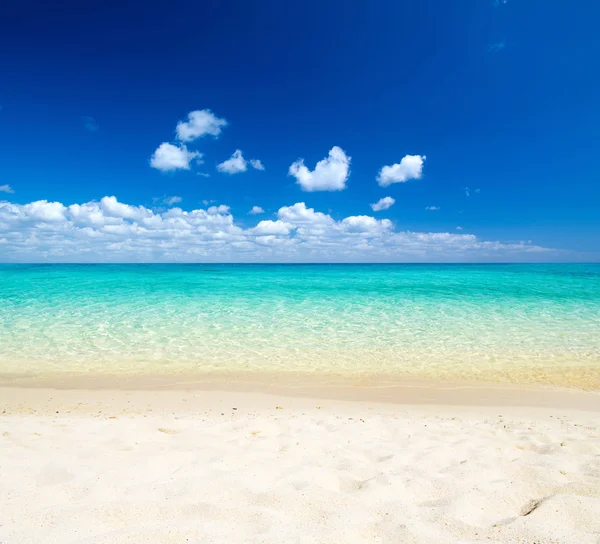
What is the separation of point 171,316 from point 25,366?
270 inches

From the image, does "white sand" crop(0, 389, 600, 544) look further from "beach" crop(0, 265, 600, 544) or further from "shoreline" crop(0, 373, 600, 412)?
Result: "shoreline" crop(0, 373, 600, 412)

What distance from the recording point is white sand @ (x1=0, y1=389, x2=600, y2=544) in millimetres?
2924

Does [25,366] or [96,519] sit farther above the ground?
[96,519]

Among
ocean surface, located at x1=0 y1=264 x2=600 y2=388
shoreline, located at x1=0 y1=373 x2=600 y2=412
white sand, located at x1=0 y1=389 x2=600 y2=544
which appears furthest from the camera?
ocean surface, located at x1=0 y1=264 x2=600 y2=388

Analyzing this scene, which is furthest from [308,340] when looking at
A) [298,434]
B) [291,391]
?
[298,434]

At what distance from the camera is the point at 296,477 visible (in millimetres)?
3865

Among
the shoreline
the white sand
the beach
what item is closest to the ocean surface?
the beach

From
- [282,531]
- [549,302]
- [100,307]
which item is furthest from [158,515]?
[549,302]

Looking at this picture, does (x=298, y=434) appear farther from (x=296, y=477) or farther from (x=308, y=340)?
(x=308, y=340)

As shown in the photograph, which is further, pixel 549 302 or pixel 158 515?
pixel 549 302

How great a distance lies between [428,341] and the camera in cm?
1175

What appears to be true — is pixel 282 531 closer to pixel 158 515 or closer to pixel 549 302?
pixel 158 515

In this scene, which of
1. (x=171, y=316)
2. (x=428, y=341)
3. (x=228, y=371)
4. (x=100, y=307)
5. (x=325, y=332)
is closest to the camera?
(x=228, y=371)

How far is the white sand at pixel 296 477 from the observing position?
292 cm
